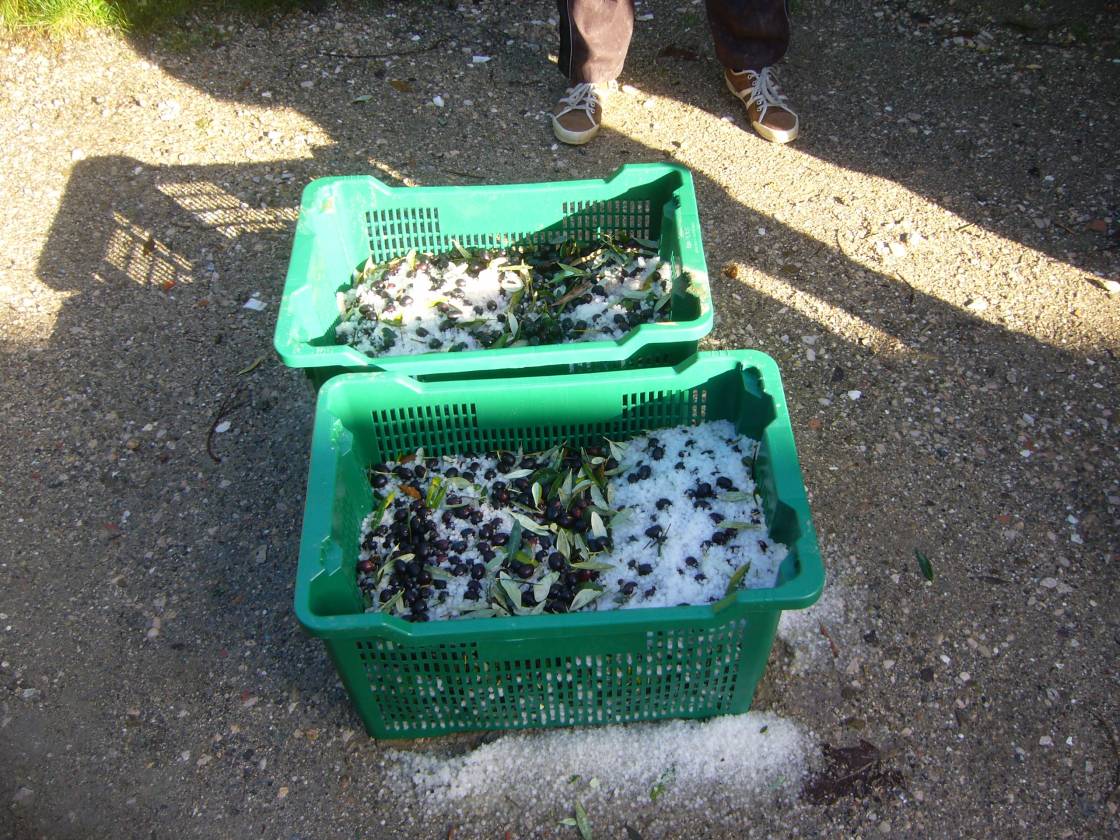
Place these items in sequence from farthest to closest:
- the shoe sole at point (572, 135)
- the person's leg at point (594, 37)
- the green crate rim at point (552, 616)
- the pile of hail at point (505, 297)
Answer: the shoe sole at point (572, 135) → the person's leg at point (594, 37) → the pile of hail at point (505, 297) → the green crate rim at point (552, 616)

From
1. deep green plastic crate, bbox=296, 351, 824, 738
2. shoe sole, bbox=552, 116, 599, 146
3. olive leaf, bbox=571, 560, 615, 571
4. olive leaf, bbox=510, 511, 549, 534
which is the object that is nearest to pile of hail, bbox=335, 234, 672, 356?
deep green plastic crate, bbox=296, 351, 824, 738

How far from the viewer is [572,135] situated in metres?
3.64

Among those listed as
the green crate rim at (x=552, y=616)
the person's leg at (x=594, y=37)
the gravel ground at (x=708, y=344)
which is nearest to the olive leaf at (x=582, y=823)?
the gravel ground at (x=708, y=344)

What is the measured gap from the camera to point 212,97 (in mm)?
3928

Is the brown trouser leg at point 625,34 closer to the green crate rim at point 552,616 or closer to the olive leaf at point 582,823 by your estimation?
the green crate rim at point 552,616

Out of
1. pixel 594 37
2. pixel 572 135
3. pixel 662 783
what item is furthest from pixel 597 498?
pixel 594 37

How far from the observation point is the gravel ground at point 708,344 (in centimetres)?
218

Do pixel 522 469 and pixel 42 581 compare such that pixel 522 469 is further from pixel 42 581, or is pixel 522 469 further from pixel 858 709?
pixel 42 581

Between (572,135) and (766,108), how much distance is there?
2.51 feet

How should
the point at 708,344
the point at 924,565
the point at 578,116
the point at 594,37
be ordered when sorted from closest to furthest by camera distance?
the point at 924,565, the point at 708,344, the point at 594,37, the point at 578,116

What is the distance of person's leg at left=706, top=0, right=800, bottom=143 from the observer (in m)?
3.53

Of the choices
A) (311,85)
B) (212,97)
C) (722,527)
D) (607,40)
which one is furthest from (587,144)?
(722,527)

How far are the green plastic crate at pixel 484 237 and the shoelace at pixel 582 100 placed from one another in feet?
3.32

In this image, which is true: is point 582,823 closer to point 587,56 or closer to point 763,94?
point 587,56
